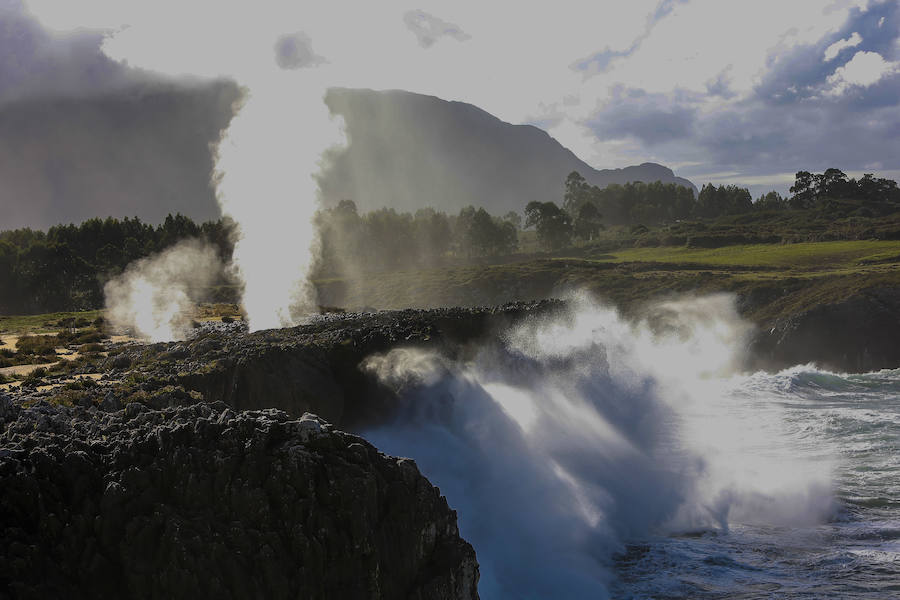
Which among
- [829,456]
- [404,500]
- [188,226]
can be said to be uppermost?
[188,226]

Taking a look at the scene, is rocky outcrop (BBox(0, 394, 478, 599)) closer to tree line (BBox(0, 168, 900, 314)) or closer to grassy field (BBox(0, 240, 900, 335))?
grassy field (BBox(0, 240, 900, 335))

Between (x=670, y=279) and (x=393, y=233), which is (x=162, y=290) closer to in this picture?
(x=670, y=279)

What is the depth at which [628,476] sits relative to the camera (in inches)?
931

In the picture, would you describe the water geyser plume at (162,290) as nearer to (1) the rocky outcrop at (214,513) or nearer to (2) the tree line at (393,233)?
(2) the tree line at (393,233)

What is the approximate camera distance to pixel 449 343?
92.0 ft

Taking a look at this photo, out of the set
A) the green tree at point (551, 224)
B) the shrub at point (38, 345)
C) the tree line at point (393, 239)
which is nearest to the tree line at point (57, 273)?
the tree line at point (393, 239)

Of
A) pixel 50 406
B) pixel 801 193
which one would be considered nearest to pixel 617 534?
pixel 50 406

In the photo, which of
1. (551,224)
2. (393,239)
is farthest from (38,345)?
(551,224)

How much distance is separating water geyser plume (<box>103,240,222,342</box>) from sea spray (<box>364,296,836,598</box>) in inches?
625

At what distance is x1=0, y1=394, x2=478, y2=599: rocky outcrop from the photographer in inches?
386

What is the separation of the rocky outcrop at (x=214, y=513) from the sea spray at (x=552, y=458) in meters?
5.85

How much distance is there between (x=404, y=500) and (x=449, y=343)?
629 inches

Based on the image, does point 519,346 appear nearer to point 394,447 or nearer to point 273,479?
point 394,447

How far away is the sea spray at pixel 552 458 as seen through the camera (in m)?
18.5
